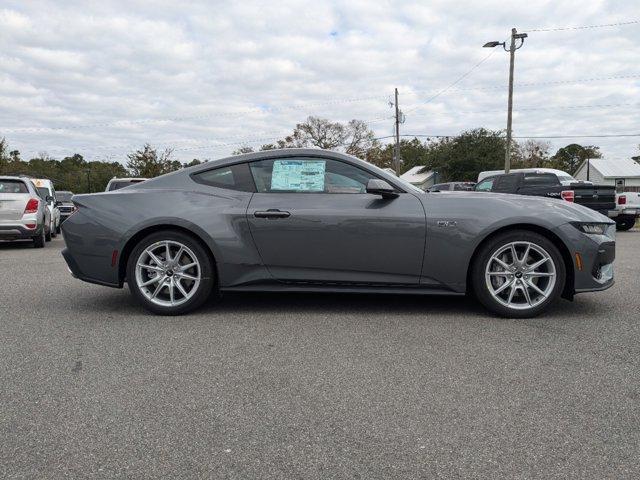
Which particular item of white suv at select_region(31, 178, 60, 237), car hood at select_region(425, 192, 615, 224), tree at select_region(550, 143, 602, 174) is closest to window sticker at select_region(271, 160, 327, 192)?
car hood at select_region(425, 192, 615, 224)

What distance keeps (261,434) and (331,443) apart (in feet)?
1.09

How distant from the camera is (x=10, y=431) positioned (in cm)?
258

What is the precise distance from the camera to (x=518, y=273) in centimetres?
459

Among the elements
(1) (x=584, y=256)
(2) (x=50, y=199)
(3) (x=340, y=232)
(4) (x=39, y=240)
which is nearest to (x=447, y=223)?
(3) (x=340, y=232)

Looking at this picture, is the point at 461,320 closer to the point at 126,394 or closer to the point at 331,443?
the point at 331,443

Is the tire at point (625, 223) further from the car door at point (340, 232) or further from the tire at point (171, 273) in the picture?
the tire at point (171, 273)

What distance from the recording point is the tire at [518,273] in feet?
15.0

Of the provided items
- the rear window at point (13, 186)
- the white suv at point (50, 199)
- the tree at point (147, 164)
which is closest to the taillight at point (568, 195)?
the rear window at point (13, 186)

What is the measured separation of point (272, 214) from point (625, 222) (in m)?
14.3

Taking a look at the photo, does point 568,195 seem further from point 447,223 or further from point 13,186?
point 13,186

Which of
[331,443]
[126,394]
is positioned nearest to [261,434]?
[331,443]

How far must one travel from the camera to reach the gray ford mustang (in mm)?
4570

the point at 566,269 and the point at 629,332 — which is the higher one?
the point at 566,269

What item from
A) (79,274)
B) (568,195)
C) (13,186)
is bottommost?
(79,274)
